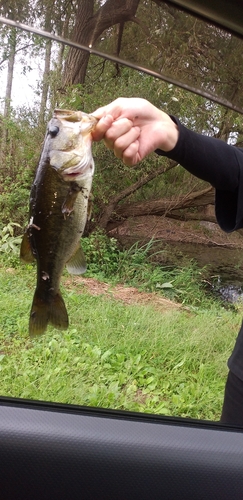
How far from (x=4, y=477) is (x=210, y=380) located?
6.01 ft

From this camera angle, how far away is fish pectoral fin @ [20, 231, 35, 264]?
99 cm

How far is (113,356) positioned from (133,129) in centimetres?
180

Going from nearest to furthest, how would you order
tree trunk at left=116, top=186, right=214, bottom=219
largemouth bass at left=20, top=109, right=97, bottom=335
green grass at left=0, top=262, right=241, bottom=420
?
1. largemouth bass at left=20, top=109, right=97, bottom=335
2. green grass at left=0, top=262, right=241, bottom=420
3. tree trunk at left=116, top=186, right=214, bottom=219

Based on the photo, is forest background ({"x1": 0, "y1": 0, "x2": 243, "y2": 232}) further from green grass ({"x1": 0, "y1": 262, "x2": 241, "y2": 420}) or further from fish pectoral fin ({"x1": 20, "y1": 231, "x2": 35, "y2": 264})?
green grass ({"x1": 0, "y1": 262, "x2": 241, "y2": 420})

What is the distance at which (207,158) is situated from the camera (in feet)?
3.64

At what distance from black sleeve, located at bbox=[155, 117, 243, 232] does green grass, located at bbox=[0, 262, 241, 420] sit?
1169mm

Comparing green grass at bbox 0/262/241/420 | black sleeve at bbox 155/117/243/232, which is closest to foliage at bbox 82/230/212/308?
green grass at bbox 0/262/241/420

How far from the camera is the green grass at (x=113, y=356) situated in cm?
206

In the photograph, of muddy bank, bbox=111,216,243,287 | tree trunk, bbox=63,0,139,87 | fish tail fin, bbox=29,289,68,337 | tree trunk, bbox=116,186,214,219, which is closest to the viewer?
fish tail fin, bbox=29,289,68,337

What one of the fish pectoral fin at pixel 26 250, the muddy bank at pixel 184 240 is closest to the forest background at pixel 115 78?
the muddy bank at pixel 184 240

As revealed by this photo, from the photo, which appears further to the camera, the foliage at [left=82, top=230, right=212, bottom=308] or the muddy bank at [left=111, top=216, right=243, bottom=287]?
the muddy bank at [left=111, top=216, right=243, bottom=287]

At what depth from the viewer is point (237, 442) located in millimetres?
1135

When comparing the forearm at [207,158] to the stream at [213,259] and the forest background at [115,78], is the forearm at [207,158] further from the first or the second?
the stream at [213,259]

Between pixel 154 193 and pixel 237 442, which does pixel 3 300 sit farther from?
pixel 154 193
